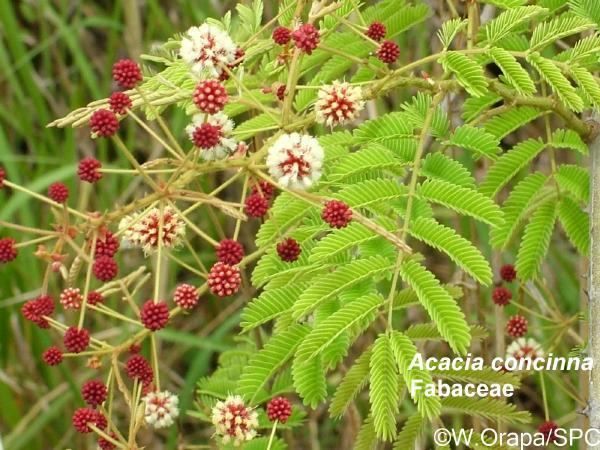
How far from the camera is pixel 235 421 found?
1722 millimetres

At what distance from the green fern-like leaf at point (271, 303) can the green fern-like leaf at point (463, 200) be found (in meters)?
0.27

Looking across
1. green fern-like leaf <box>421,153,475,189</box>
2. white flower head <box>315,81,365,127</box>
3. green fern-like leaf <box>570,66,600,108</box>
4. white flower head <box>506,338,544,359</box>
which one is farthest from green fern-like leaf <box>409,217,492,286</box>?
white flower head <box>506,338,544,359</box>

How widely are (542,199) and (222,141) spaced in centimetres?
80

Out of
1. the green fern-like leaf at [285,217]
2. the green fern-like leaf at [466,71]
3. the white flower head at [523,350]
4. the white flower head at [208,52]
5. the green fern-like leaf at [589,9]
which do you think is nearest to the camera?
the white flower head at [208,52]

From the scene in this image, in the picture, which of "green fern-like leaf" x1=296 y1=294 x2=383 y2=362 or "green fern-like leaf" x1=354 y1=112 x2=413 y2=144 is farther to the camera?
"green fern-like leaf" x1=354 y1=112 x2=413 y2=144

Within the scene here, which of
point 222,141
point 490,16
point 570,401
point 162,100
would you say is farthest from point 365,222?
point 570,401

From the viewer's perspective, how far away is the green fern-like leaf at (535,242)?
2064 mm

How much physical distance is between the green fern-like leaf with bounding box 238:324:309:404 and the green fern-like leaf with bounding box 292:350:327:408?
2.9 inches

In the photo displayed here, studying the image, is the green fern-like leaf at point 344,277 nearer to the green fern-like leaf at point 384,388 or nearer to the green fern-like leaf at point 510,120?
the green fern-like leaf at point 384,388

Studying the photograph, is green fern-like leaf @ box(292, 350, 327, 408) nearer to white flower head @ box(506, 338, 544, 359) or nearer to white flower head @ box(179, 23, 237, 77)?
white flower head @ box(179, 23, 237, 77)

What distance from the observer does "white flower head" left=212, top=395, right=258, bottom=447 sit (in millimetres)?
1714

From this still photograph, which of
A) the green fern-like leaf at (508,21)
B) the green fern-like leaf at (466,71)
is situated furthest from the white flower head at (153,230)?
the green fern-like leaf at (508,21)

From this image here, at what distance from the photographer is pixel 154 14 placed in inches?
165

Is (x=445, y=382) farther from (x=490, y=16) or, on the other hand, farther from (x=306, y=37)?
(x=490, y=16)
